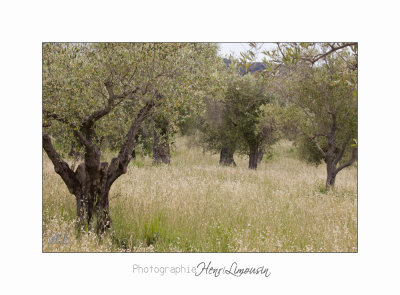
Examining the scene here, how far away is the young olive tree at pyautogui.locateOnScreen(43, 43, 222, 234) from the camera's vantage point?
7.25 m

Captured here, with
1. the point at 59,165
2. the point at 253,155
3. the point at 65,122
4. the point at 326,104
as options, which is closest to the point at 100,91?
the point at 65,122

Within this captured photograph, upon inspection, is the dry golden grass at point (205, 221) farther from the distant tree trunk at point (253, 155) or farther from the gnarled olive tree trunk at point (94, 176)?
the distant tree trunk at point (253, 155)

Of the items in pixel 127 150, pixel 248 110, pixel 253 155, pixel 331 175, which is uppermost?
pixel 248 110

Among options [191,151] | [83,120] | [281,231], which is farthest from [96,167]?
[191,151]

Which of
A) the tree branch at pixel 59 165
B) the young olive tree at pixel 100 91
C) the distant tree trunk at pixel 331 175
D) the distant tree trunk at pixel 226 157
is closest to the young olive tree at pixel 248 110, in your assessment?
the distant tree trunk at pixel 226 157

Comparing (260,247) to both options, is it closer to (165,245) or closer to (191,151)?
(165,245)

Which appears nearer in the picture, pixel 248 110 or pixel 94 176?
pixel 94 176

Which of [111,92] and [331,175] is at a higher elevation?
[111,92]

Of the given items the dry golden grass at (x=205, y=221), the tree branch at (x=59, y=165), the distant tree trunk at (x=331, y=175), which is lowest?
the dry golden grass at (x=205, y=221)

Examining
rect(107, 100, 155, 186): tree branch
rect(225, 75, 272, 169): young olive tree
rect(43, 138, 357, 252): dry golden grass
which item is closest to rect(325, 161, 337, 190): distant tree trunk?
rect(43, 138, 357, 252): dry golden grass

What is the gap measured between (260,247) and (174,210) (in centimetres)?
281

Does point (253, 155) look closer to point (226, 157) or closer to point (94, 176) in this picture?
point (226, 157)

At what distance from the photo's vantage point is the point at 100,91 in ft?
24.6

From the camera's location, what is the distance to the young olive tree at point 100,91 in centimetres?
725
